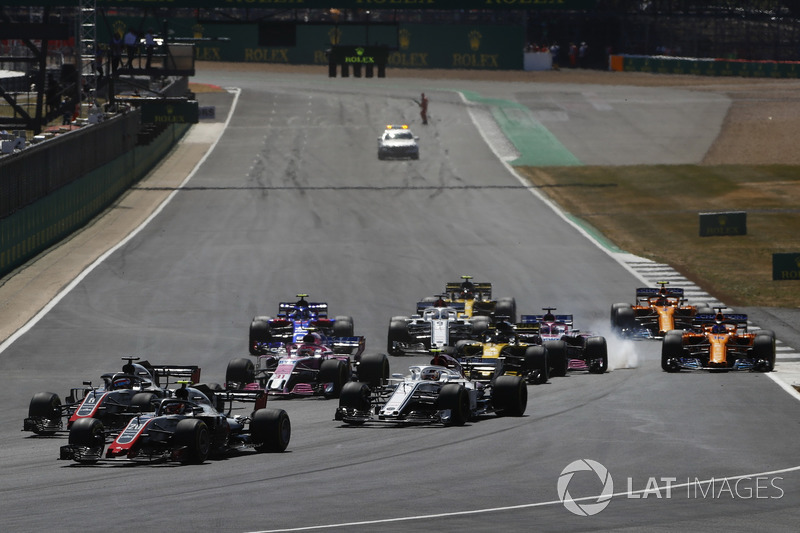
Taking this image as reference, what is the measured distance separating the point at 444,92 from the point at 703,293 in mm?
69982

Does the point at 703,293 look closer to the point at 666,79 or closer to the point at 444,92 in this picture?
the point at 444,92

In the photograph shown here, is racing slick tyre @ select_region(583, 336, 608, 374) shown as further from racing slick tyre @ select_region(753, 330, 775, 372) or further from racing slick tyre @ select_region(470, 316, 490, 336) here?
racing slick tyre @ select_region(753, 330, 775, 372)

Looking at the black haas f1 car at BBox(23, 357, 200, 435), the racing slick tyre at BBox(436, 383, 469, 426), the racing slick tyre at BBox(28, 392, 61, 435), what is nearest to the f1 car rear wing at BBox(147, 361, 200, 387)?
the black haas f1 car at BBox(23, 357, 200, 435)

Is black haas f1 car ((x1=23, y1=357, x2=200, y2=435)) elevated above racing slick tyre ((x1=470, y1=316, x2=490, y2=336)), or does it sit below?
above

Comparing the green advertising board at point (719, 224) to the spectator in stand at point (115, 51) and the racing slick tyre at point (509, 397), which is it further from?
the racing slick tyre at point (509, 397)

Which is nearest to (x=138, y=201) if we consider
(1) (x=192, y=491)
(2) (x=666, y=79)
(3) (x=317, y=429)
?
(3) (x=317, y=429)

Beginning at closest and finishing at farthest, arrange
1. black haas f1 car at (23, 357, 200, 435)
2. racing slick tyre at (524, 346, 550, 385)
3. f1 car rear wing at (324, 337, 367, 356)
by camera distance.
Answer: black haas f1 car at (23, 357, 200, 435) < racing slick tyre at (524, 346, 550, 385) < f1 car rear wing at (324, 337, 367, 356)

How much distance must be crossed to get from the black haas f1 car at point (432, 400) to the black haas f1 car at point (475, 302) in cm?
1075

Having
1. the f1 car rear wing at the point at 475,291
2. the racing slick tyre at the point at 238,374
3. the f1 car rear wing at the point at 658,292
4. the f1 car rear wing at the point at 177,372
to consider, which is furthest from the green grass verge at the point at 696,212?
the f1 car rear wing at the point at 177,372

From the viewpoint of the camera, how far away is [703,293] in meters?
46.1

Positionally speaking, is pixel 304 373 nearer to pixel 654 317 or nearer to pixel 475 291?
pixel 475 291

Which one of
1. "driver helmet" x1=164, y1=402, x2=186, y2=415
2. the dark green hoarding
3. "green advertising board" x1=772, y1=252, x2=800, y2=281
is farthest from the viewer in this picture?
the dark green hoarding

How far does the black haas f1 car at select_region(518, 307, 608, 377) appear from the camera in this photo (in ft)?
106

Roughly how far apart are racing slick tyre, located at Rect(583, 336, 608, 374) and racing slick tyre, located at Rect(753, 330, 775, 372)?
363 cm
